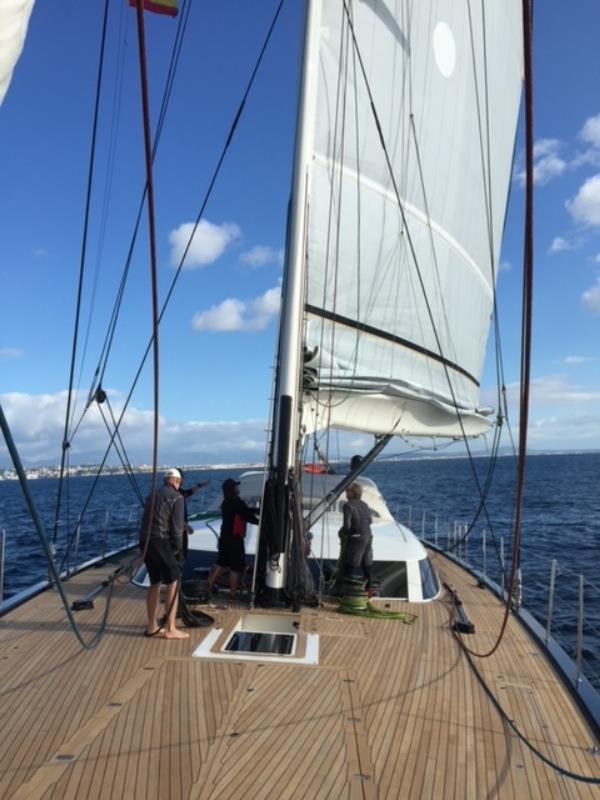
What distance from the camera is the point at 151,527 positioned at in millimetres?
5559

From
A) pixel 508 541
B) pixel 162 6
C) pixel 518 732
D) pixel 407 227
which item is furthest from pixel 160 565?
pixel 508 541

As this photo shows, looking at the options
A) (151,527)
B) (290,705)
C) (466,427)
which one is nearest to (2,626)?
(151,527)

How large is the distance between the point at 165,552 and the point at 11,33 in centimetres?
470

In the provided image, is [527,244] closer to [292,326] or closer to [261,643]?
[292,326]

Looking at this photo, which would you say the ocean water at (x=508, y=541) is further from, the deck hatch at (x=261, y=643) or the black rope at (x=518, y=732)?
the deck hatch at (x=261, y=643)

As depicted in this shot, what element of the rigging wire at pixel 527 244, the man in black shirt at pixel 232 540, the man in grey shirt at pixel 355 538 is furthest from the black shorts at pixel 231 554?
the rigging wire at pixel 527 244

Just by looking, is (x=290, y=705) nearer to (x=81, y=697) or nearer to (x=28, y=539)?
(x=81, y=697)

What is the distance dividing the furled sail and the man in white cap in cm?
428

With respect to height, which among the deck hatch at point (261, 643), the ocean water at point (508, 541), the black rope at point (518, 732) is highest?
the black rope at point (518, 732)

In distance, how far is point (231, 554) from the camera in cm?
696

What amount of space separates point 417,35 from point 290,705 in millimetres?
8903

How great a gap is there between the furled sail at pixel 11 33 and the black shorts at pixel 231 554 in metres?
5.79

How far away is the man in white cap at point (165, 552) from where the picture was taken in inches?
219

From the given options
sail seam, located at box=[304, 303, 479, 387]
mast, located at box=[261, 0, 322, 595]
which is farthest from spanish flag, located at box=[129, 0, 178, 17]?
sail seam, located at box=[304, 303, 479, 387]
